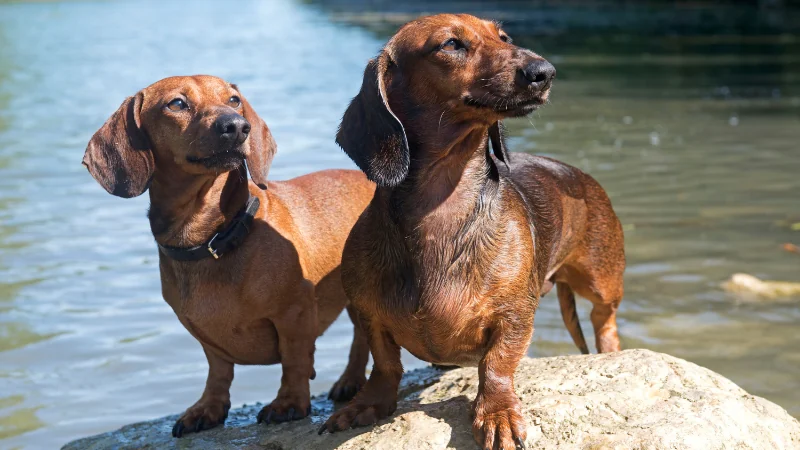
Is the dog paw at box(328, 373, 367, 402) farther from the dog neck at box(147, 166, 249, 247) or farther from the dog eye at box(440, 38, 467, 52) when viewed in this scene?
the dog eye at box(440, 38, 467, 52)

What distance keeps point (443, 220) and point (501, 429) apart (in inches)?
30.3

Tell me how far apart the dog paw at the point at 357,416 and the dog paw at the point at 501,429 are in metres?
0.46

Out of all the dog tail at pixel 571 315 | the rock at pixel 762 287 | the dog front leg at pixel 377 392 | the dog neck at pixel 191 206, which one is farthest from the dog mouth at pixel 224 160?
the rock at pixel 762 287

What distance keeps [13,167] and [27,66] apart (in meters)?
12.7

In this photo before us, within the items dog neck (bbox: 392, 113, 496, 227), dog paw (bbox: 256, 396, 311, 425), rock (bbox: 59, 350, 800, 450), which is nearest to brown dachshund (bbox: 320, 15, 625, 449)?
dog neck (bbox: 392, 113, 496, 227)

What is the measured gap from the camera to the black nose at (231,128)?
450cm

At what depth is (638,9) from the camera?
3250 cm

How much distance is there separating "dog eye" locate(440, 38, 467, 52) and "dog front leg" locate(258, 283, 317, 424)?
1397 mm

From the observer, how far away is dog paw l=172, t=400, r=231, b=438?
464 centimetres

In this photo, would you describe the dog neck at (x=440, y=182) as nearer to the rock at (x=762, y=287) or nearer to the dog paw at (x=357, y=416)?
the dog paw at (x=357, y=416)

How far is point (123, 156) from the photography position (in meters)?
4.71

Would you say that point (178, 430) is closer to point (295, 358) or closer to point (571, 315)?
point (295, 358)

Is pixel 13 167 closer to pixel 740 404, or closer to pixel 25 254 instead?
pixel 25 254

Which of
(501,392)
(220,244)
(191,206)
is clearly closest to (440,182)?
(501,392)
